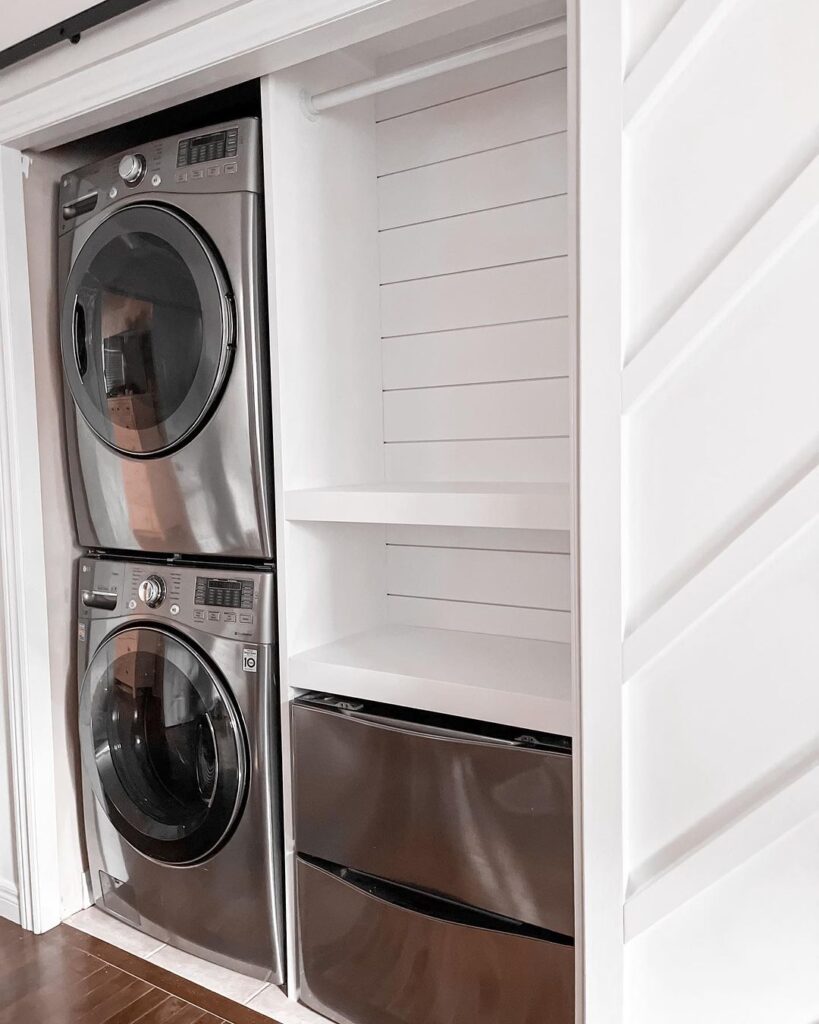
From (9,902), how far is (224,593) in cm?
113

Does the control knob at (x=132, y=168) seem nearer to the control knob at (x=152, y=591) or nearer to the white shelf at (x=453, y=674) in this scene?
the control knob at (x=152, y=591)

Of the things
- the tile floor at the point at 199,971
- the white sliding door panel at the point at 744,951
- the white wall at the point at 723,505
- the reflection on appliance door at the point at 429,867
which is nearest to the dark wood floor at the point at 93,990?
the tile floor at the point at 199,971

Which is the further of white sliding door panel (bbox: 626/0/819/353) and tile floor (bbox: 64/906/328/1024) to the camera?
tile floor (bbox: 64/906/328/1024)

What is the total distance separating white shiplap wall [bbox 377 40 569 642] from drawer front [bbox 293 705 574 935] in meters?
0.44

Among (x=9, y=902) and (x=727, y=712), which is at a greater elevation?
(x=727, y=712)

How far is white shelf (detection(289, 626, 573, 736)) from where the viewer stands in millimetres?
1454

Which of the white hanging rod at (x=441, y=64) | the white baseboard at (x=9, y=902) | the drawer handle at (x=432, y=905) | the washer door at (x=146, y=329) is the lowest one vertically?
the white baseboard at (x=9, y=902)

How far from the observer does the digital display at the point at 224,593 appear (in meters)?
1.79

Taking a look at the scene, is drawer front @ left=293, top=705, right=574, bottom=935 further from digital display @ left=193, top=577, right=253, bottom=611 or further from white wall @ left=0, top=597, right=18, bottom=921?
white wall @ left=0, top=597, right=18, bottom=921

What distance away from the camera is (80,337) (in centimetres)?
200

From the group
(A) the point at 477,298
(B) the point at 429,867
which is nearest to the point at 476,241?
(A) the point at 477,298

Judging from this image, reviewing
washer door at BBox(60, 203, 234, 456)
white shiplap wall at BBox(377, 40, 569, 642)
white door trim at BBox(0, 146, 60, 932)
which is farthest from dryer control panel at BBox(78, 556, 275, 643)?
white shiplap wall at BBox(377, 40, 569, 642)

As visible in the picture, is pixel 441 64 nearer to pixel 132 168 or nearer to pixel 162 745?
pixel 132 168

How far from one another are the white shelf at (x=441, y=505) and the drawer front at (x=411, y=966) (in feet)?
2.48
